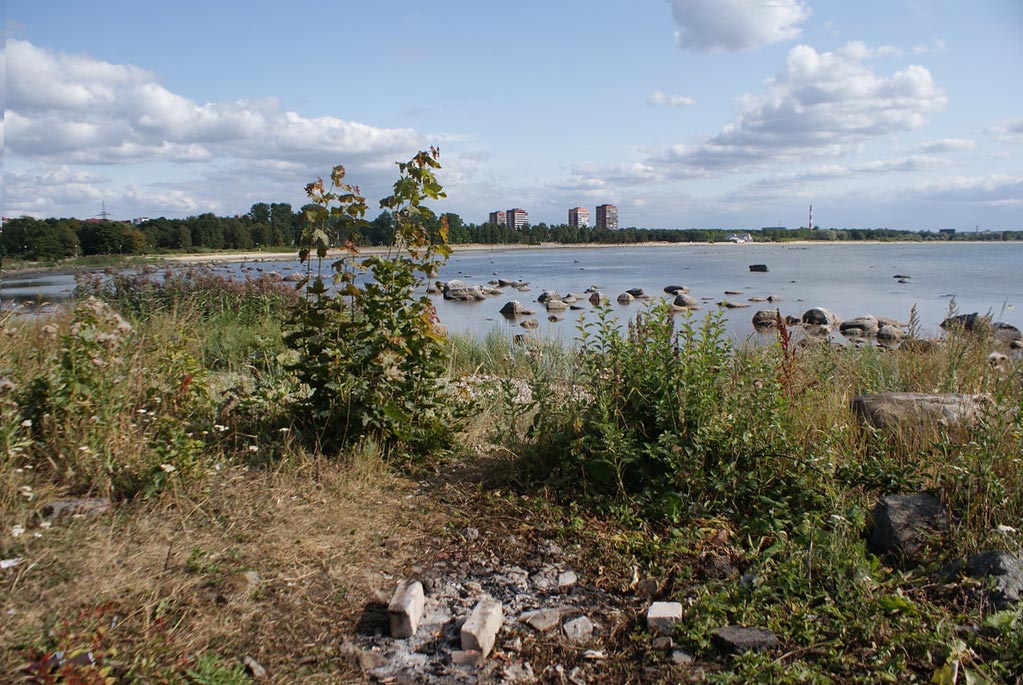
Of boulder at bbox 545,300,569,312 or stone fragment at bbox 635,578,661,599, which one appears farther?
boulder at bbox 545,300,569,312

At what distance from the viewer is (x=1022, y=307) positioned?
24.1m

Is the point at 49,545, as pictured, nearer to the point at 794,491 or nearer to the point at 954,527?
the point at 794,491

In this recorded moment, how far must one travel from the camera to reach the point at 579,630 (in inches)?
115

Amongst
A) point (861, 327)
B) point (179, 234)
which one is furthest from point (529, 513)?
point (179, 234)

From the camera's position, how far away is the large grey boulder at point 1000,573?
9.50 feet

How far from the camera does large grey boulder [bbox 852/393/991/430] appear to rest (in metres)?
4.37

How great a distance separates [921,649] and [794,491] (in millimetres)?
1240

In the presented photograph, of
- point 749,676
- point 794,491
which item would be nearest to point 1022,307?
point 794,491

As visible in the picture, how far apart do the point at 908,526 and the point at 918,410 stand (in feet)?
4.47

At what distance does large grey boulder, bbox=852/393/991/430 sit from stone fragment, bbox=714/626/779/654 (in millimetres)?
2173

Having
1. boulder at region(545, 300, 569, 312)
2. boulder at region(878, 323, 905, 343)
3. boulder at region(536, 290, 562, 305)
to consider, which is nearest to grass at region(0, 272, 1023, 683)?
boulder at region(878, 323, 905, 343)

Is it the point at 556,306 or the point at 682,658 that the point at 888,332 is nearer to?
the point at 556,306

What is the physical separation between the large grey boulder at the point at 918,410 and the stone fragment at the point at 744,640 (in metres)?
2.17

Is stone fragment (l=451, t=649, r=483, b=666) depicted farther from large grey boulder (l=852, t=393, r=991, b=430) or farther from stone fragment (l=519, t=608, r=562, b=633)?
large grey boulder (l=852, t=393, r=991, b=430)
